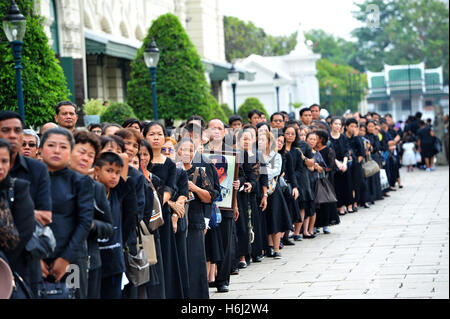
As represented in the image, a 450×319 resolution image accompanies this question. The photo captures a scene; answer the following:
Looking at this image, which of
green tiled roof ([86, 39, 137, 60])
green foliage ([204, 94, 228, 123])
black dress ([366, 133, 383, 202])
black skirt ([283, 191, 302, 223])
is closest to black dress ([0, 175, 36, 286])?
black skirt ([283, 191, 302, 223])

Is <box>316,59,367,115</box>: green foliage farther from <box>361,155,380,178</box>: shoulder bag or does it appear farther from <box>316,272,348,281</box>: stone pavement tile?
<box>316,272,348,281</box>: stone pavement tile

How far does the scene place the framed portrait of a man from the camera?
38.1ft

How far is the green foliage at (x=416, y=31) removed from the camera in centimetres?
9094

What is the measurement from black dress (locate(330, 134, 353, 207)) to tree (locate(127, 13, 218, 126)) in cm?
486

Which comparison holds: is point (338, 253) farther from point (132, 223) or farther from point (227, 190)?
point (132, 223)

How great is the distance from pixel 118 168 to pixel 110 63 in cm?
2285

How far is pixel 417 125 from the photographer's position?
33562mm

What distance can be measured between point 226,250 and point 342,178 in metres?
8.78

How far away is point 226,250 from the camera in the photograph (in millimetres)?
11422

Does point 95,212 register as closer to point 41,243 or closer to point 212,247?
point 41,243

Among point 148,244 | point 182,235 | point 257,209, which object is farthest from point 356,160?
point 148,244

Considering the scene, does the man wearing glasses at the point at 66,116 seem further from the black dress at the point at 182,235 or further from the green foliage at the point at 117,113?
the green foliage at the point at 117,113

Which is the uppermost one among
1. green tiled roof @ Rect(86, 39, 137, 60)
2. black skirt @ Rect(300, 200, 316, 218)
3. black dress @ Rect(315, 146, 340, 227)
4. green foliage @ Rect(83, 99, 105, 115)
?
green tiled roof @ Rect(86, 39, 137, 60)
